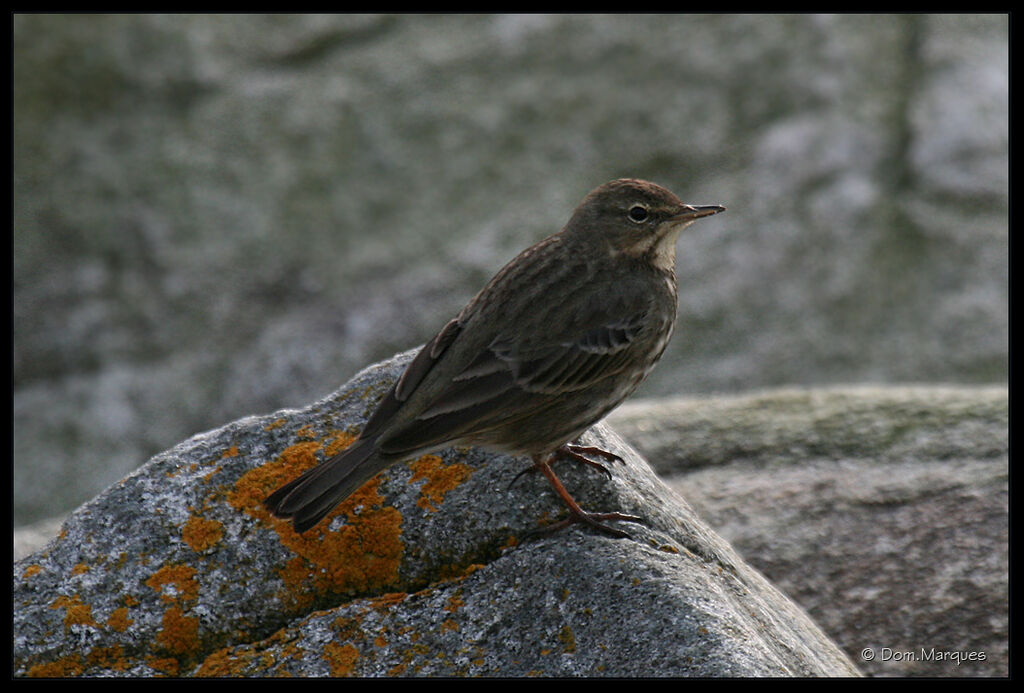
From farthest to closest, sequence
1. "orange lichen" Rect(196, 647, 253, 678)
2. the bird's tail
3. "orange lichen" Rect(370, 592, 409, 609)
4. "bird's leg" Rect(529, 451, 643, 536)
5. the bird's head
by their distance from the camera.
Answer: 1. the bird's head
2. "bird's leg" Rect(529, 451, 643, 536)
3. the bird's tail
4. "orange lichen" Rect(370, 592, 409, 609)
5. "orange lichen" Rect(196, 647, 253, 678)

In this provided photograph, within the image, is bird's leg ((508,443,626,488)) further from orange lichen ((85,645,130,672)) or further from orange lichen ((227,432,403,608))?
orange lichen ((85,645,130,672))

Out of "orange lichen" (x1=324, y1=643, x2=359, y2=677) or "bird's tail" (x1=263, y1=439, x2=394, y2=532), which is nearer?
"orange lichen" (x1=324, y1=643, x2=359, y2=677)

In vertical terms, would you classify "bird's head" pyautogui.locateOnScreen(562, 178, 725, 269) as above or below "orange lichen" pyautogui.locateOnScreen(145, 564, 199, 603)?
above

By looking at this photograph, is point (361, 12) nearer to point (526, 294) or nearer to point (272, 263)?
point (272, 263)

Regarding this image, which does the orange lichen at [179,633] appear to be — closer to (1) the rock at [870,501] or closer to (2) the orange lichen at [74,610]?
(2) the orange lichen at [74,610]

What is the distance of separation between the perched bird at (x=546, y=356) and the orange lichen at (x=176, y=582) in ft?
1.32

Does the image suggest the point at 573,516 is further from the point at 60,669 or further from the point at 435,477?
the point at 60,669

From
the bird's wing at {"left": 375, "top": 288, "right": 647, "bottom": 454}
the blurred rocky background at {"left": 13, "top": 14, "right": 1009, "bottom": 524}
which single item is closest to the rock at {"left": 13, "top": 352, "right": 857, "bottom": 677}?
the bird's wing at {"left": 375, "top": 288, "right": 647, "bottom": 454}

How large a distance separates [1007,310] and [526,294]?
7.48m

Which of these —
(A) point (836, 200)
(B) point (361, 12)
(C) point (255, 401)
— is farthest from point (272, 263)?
(A) point (836, 200)

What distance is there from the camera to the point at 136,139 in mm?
12969

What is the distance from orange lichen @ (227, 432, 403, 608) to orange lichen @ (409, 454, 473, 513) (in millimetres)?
153

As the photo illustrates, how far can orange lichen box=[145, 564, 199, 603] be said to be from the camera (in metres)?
4.75

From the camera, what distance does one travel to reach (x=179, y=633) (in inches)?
184
